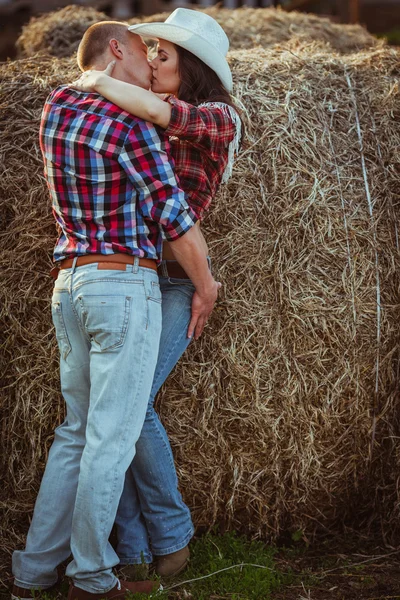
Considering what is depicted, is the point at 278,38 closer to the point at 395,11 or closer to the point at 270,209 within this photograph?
the point at 270,209

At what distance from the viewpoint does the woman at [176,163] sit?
272cm

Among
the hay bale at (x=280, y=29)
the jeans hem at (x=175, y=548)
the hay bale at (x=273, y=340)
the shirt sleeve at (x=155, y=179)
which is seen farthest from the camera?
the hay bale at (x=280, y=29)

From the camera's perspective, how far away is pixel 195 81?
2953 mm

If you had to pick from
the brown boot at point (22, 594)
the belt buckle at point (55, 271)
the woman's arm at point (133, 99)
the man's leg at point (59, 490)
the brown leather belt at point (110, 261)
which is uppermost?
the woman's arm at point (133, 99)

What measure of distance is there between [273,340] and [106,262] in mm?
947

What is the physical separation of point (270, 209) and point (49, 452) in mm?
1455

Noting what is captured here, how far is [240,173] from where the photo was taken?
344 cm

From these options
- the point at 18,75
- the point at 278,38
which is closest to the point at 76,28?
the point at 278,38

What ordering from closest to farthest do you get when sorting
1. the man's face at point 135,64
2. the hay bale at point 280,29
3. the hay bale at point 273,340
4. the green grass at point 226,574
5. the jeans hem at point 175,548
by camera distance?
the man's face at point 135,64 → the green grass at point 226,574 → the jeans hem at point 175,548 → the hay bale at point 273,340 → the hay bale at point 280,29

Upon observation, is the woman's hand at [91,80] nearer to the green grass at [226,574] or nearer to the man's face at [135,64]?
the man's face at [135,64]

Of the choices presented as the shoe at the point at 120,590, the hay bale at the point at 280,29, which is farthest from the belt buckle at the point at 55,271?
the hay bale at the point at 280,29

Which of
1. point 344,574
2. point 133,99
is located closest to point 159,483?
point 344,574

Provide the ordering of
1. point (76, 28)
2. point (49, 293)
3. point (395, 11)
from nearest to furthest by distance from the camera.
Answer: point (49, 293) < point (76, 28) < point (395, 11)

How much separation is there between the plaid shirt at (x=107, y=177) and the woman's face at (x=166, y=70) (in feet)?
1.07
